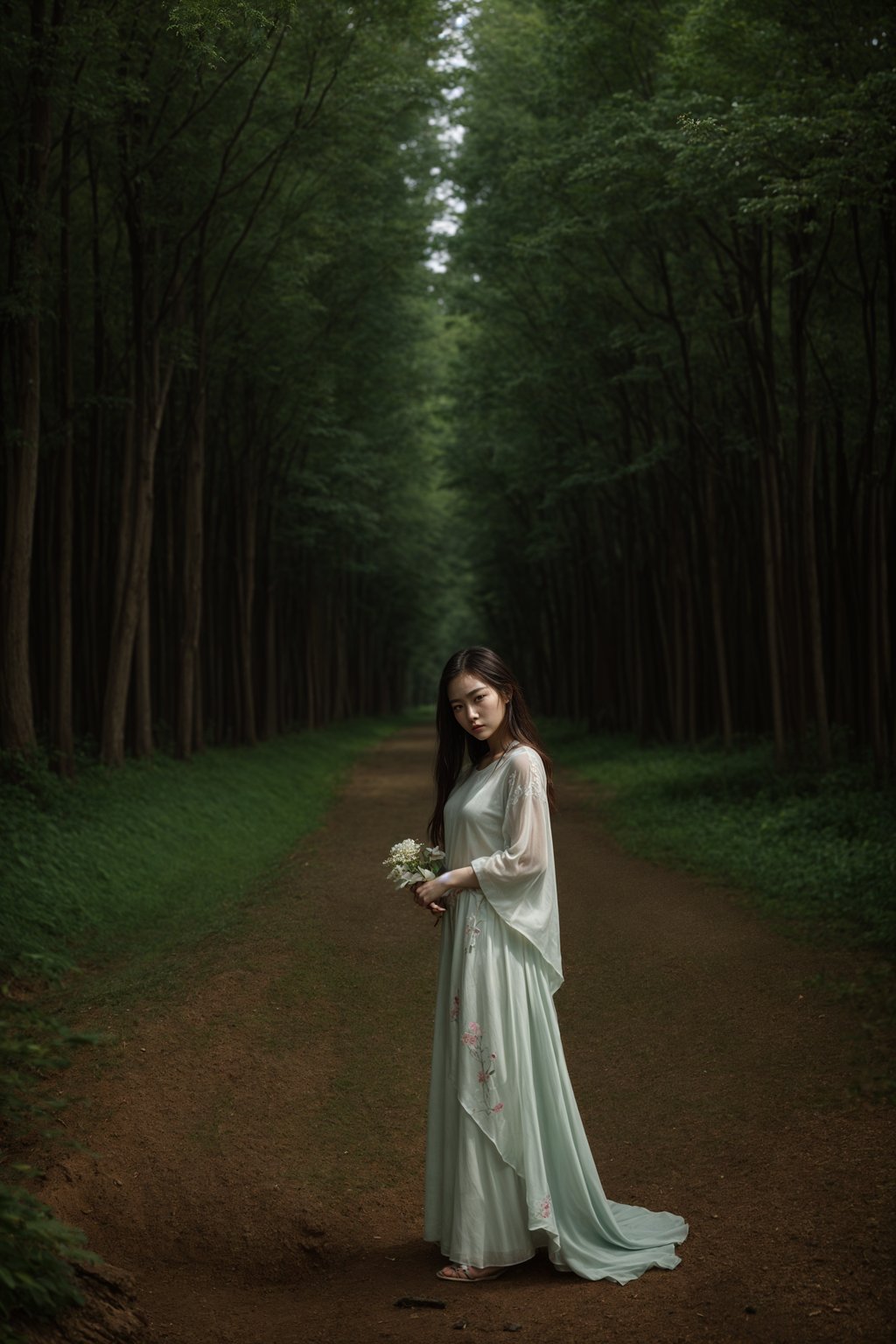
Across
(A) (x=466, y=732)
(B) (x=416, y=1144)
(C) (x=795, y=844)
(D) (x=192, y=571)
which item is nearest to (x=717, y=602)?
(C) (x=795, y=844)

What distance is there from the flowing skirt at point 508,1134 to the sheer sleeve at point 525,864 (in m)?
0.06

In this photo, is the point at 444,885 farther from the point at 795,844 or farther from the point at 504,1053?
the point at 795,844

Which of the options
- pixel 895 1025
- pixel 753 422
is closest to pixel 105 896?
pixel 895 1025

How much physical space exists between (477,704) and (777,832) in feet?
27.8

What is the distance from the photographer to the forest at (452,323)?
1152 cm

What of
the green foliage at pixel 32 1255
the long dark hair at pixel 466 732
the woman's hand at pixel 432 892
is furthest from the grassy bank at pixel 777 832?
the green foliage at pixel 32 1255

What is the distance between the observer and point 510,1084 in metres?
4.30

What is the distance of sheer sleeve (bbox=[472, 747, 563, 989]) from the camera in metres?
4.39

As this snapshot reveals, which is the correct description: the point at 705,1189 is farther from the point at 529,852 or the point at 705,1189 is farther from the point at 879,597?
the point at 879,597

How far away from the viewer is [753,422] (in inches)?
643

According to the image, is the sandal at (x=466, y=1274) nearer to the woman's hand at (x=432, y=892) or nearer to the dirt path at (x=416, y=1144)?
the dirt path at (x=416, y=1144)

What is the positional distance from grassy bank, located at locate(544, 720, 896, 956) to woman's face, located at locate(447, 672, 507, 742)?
15.4ft

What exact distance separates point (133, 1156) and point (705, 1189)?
245cm

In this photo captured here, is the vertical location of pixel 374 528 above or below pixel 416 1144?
above
